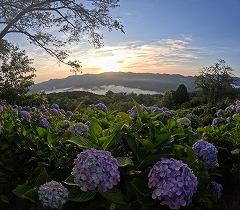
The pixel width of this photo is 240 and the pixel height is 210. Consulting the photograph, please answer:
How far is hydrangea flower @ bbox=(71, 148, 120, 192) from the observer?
2.17 metres

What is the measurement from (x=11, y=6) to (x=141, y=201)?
61.5 ft

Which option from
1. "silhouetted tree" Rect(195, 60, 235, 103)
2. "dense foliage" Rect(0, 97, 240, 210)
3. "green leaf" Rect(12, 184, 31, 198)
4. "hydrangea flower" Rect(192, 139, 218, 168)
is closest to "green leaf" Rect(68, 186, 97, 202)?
"dense foliage" Rect(0, 97, 240, 210)

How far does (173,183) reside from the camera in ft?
7.21

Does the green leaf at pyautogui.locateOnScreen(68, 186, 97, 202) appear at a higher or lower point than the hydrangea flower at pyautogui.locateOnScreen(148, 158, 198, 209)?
lower

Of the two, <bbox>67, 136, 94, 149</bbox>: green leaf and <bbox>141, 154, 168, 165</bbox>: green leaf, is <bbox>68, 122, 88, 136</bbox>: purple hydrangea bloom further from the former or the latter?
<bbox>141, 154, 168, 165</bbox>: green leaf

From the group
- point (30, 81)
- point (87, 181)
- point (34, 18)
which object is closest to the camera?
point (87, 181)

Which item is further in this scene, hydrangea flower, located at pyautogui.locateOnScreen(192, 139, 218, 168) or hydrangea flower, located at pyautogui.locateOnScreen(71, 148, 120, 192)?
hydrangea flower, located at pyautogui.locateOnScreen(192, 139, 218, 168)

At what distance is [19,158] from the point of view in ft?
10.8

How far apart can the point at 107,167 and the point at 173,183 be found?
0.44 m

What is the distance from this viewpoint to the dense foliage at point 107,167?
222 centimetres

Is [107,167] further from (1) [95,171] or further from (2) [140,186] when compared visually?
(2) [140,186]

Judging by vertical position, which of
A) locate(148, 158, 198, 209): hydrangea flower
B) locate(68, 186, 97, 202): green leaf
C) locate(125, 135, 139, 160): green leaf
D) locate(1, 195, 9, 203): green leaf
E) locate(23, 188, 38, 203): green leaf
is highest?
locate(125, 135, 139, 160): green leaf

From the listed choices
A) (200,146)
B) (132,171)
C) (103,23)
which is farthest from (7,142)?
(103,23)

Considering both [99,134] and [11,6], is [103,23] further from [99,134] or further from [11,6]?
[99,134]
